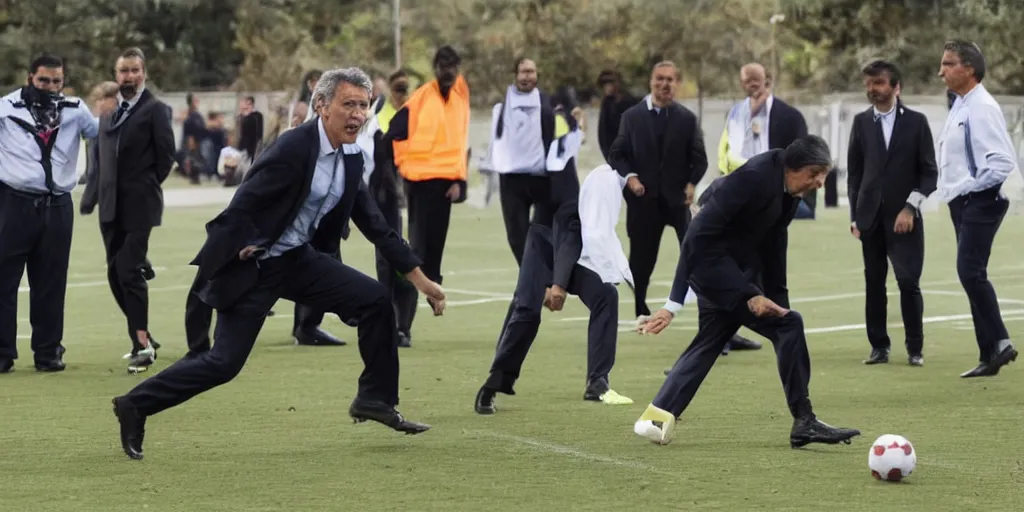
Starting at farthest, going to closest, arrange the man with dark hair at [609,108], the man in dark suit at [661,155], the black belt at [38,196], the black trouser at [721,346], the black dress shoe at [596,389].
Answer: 1. the man with dark hair at [609,108]
2. the man in dark suit at [661,155]
3. the black belt at [38,196]
4. the black dress shoe at [596,389]
5. the black trouser at [721,346]

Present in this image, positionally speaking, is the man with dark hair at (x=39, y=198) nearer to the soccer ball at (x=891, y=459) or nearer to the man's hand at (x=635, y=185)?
the man's hand at (x=635, y=185)

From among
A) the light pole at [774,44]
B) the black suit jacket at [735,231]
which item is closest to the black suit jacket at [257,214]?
the black suit jacket at [735,231]

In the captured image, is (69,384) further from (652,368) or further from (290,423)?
(652,368)

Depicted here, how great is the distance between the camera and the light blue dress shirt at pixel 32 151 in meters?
12.7

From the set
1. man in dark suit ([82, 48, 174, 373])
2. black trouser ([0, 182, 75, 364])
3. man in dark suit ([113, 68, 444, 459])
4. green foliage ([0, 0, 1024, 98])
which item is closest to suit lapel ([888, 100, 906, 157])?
man in dark suit ([113, 68, 444, 459])

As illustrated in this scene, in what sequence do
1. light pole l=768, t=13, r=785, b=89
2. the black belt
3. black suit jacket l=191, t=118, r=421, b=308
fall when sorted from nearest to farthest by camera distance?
1. black suit jacket l=191, t=118, r=421, b=308
2. the black belt
3. light pole l=768, t=13, r=785, b=89

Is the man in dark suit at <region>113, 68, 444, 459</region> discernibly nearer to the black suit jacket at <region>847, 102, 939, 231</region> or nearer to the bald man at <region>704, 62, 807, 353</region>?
the black suit jacket at <region>847, 102, 939, 231</region>

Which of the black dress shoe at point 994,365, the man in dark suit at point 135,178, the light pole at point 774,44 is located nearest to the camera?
the black dress shoe at point 994,365

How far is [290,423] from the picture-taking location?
10.1 metres

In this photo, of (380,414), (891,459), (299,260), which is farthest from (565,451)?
(891,459)

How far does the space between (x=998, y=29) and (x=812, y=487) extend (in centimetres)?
4759

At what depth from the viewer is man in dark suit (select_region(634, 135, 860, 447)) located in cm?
899

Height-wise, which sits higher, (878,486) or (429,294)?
(429,294)

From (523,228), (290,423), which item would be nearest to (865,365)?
(523,228)
